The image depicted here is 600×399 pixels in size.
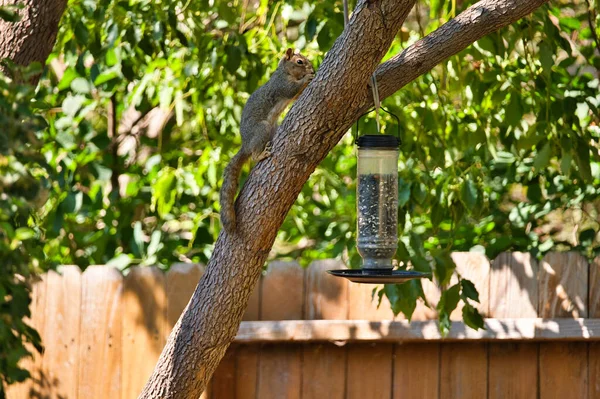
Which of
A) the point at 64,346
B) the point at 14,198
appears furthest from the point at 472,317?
the point at 14,198

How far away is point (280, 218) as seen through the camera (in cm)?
192

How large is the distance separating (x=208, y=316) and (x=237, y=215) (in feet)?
0.79

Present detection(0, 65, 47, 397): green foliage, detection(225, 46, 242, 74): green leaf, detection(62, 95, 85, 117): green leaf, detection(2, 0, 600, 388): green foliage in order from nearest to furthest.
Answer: detection(0, 65, 47, 397): green foliage → detection(2, 0, 600, 388): green foliage → detection(225, 46, 242, 74): green leaf → detection(62, 95, 85, 117): green leaf

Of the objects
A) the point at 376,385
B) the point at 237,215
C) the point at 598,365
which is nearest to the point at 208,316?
the point at 237,215

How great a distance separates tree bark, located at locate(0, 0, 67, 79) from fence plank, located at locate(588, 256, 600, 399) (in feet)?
6.12

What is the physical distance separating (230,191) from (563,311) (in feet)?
4.54

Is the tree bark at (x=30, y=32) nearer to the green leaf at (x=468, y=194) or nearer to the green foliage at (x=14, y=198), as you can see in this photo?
the green foliage at (x=14, y=198)

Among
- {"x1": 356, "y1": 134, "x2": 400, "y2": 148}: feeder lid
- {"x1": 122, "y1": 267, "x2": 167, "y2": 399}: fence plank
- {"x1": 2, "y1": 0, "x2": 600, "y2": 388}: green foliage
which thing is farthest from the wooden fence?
{"x1": 356, "y1": 134, "x2": 400, "y2": 148}: feeder lid

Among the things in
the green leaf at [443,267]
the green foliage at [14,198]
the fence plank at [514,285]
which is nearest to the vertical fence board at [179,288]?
the green leaf at [443,267]

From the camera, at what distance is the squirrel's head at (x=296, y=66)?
8.22 feet

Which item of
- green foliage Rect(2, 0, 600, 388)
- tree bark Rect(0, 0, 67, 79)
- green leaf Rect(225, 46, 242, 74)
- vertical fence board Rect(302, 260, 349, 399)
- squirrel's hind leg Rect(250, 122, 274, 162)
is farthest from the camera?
vertical fence board Rect(302, 260, 349, 399)

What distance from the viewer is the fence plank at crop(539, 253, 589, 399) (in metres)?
2.84

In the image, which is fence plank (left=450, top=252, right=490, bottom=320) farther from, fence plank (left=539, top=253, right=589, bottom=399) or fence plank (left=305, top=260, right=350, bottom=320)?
fence plank (left=305, top=260, right=350, bottom=320)

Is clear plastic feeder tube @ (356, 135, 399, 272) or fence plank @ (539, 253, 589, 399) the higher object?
clear plastic feeder tube @ (356, 135, 399, 272)
